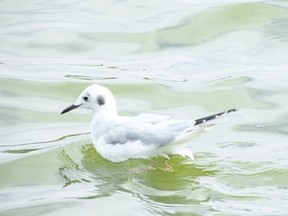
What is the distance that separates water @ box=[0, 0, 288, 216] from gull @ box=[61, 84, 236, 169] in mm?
165

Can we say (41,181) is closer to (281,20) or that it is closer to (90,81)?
(90,81)

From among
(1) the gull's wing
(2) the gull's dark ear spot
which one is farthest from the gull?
(2) the gull's dark ear spot

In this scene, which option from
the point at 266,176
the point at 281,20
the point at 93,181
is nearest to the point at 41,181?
the point at 93,181

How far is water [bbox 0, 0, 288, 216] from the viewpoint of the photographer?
26.9 ft

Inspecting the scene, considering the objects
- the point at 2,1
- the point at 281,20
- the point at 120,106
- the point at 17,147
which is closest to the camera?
the point at 17,147

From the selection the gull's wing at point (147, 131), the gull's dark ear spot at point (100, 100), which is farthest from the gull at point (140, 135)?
the gull's dark ear spot at point (100, 100)

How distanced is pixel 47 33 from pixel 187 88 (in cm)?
272

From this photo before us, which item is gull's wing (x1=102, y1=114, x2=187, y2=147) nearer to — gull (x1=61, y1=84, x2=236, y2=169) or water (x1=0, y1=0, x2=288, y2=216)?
gull (x1=61, y1=84, x2=236, y2=169)

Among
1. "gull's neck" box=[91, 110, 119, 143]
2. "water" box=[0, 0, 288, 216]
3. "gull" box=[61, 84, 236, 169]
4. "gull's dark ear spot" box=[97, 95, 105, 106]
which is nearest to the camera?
"water" box=[0, 0, 288, 216]

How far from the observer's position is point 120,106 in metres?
10.6

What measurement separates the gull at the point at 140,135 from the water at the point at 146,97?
165 mm

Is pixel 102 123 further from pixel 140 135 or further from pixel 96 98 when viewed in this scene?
pixel 140 135

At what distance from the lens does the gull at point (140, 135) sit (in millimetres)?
8453

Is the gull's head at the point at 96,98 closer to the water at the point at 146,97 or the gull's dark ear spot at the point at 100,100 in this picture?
the gull's dark ear spot at the point at 100,100
